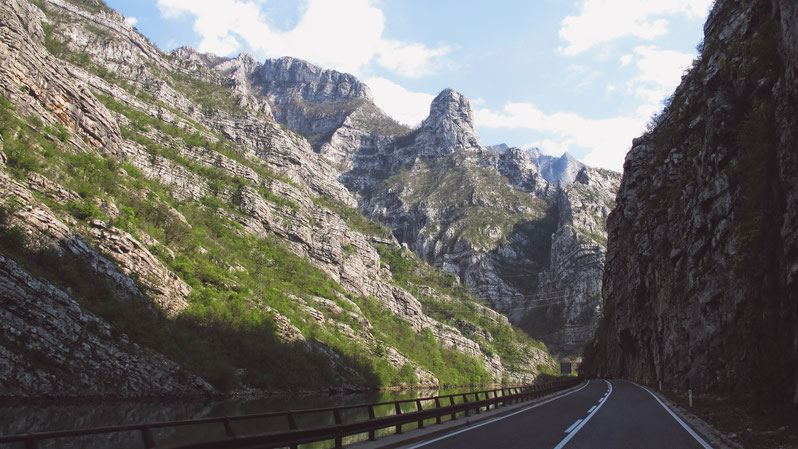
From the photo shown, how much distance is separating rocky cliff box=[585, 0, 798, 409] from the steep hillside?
40843 mm

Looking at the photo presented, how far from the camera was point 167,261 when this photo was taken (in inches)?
2398

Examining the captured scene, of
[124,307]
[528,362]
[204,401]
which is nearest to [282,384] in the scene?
[204,401]

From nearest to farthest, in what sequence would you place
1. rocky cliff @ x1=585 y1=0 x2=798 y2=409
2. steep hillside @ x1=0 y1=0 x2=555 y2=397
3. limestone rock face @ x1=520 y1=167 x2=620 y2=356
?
rocky cliff @ x1=585 y1=0 x2=798 y2=409, steep hillside @ x1=0 y1=0 x2=555 y2=397, limestone rock face @ x1=520 y1=167 x2=620 y2=356

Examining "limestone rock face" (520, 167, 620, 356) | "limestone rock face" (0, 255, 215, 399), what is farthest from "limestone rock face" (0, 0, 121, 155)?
"limestone rock face" (520, 167, 620, 356)

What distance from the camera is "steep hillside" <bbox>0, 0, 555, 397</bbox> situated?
35688 mm

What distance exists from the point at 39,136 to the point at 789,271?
77007mm

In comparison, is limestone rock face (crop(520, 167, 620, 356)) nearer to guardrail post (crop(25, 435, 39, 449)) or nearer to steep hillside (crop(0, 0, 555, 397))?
steep hillside (crop(0, 0, 555, 397))

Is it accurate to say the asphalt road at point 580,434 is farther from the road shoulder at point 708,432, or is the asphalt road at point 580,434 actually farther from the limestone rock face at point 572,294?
the limestone rock face at point 572,294

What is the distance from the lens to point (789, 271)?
1420 cm

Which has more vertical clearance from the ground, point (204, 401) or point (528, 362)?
point (204, 401)

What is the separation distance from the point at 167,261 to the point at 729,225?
65.1 m

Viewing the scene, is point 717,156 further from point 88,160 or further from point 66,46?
point 66,46

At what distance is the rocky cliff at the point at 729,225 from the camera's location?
15508mm

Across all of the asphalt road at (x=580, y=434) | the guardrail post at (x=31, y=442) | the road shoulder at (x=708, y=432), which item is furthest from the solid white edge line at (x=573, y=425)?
the guardrail post at (x=31, y=442)
